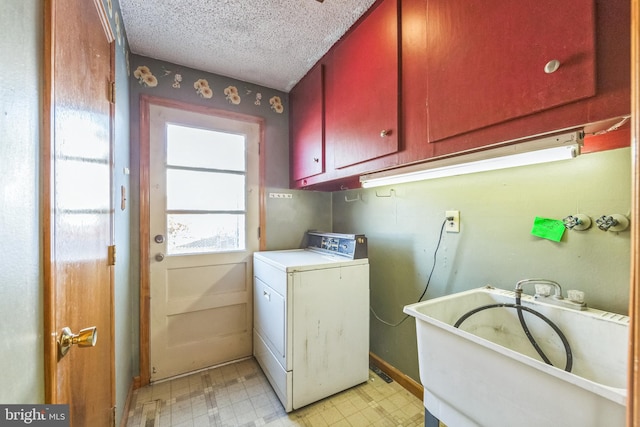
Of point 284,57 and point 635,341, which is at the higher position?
point 284,57

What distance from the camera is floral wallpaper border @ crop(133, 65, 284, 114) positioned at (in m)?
1.89

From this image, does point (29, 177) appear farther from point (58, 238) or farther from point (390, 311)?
point (390, 311)

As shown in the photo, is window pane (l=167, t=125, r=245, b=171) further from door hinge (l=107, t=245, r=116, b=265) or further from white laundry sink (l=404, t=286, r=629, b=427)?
white laundry sink (l=404, t=286, r=629, b=427)

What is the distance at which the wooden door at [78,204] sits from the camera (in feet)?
2.10

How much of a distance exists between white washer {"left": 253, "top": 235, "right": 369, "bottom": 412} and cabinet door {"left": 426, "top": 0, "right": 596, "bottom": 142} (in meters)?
1.05

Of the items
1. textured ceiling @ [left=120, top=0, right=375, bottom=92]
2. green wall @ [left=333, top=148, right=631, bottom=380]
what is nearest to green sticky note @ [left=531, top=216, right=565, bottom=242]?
green wall @ [left=333, top=148, right=631, bottom=380]

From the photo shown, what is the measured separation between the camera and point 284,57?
1.88 metres

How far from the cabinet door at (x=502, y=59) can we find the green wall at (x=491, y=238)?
20.0 inches

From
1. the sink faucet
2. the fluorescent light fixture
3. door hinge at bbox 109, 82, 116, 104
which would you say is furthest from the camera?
door hinge at bbox 109, 82, 116, 104

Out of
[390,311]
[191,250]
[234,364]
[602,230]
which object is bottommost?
[234,364]

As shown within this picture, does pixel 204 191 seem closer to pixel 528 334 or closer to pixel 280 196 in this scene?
pixel 280 196

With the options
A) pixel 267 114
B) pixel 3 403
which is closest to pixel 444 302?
pixel 3 403

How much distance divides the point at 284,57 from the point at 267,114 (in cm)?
56

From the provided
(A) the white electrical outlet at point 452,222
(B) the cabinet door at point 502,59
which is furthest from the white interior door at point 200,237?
(B) the cabinet door at point 502,59
